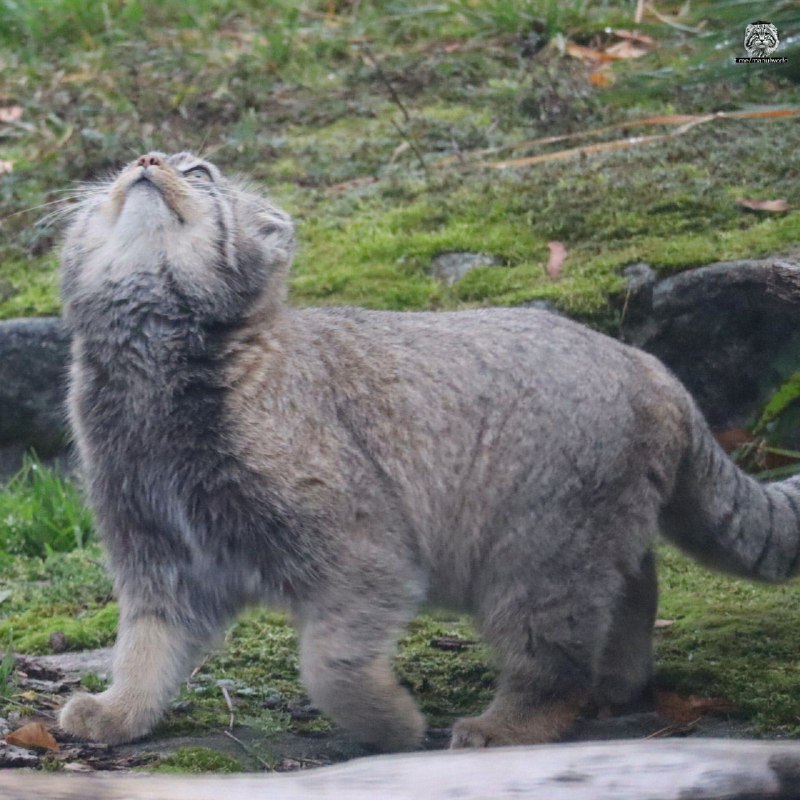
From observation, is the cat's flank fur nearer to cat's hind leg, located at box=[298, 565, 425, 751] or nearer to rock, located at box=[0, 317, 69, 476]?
cat's hind leg, located at box=[298, 565, 425, 751]

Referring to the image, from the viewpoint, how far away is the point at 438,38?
948 centimetres

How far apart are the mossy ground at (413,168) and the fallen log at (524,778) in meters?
1.13

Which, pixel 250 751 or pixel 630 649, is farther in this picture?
pixel 630 649

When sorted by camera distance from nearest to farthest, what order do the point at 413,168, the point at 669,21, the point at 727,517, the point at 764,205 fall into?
the point at 727,517 < the point at 764,205 < the point at 413,168 < the point at 669,21

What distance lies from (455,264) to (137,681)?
3251 millimetres

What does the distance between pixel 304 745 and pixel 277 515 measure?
0.71 metres

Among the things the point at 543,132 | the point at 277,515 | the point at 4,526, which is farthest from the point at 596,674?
the point at 543,132

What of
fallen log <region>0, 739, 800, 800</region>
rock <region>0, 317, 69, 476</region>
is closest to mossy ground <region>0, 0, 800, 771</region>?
rock <region>0, 317, 69, 476</region>

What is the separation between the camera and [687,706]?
4.49 m

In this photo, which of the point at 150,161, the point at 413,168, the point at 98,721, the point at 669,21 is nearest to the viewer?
the point at 98,721

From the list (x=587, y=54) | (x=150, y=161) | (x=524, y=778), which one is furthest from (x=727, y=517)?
(x=587, y=54)

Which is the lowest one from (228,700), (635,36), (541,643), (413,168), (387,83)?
(228,700)

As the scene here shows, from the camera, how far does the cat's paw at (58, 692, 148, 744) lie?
4.12m

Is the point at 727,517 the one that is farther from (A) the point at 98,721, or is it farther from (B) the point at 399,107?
(B) the point at 399,107
